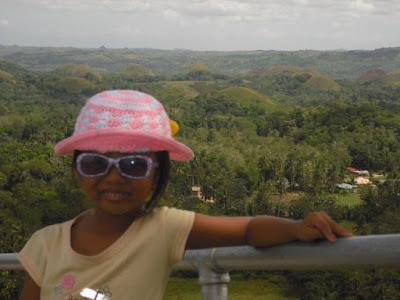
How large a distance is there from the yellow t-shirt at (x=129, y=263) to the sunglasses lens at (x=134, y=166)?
0.51ft

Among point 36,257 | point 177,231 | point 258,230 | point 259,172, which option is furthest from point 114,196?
point 259,172

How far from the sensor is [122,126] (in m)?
1.67

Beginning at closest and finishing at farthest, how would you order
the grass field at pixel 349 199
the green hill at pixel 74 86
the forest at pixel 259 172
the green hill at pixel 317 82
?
1. the forest at pixel 259 172
2. the grass field at pixel 349 199
3. the green hill at pixel 74 86
4. the green hill at pixel 317 82

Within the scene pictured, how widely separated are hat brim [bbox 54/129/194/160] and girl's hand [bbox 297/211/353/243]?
0.47 meters

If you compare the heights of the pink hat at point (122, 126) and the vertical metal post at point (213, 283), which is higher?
the pink hat at point (122, 126)

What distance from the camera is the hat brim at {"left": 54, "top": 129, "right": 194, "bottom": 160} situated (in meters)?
1.65

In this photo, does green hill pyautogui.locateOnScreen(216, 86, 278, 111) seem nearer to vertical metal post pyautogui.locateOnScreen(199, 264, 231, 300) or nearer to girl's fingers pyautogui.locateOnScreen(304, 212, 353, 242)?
vertical metal post pyautogui.locateOnScreen(199, 264, 231, 300)

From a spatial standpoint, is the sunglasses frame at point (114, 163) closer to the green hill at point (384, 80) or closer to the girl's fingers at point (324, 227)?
the girl's fingers at point (324, 227)

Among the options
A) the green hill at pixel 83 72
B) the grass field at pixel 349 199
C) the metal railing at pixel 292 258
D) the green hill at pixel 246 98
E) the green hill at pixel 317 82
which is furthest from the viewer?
the green hill at pixel 83 72

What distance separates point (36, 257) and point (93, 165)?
39 cm

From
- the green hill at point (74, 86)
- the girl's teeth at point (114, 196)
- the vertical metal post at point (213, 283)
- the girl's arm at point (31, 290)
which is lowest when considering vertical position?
the green hill at point (74, 86)

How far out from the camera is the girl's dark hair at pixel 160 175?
1822 mm

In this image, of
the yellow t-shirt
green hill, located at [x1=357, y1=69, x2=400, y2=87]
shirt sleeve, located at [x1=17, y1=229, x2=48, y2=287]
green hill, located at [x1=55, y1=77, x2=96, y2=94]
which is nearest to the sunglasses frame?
the yellow t-shirt

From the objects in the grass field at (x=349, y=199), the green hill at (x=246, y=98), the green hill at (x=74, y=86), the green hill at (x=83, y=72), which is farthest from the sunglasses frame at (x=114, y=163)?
the green hill at (x=83, y=72)
